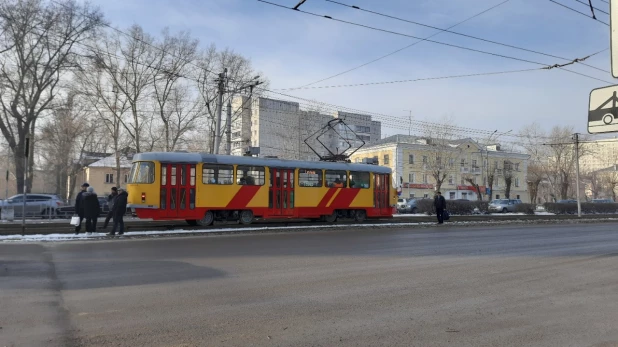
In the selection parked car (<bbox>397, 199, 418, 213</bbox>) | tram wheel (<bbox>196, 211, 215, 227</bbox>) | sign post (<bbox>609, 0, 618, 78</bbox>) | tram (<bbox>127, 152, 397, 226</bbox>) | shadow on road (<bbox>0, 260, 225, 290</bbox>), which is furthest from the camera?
parked car (<bbox>397, 199, 418, 213</bbox>)

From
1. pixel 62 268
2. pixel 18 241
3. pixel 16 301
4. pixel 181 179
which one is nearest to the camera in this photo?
pixel 16 301

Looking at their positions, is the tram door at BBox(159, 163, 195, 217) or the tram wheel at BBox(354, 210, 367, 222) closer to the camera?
the tram door at BBox(159, 163, 195, 217)

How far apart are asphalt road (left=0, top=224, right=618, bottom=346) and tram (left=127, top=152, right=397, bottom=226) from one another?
18.5 feet

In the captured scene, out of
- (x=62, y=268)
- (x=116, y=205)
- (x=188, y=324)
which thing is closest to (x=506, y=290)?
(x=188, y=324)

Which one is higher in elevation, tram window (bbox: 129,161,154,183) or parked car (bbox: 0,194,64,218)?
tram window (bbox: 129,161,154,183)

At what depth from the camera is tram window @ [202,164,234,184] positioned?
18828 mm

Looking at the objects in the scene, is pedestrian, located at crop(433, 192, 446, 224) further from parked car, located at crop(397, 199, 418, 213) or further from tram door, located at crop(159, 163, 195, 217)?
parked car, located at crop(397, 199, 418, 213)

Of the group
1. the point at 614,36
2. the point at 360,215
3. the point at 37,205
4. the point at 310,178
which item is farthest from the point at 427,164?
the point at 614,36

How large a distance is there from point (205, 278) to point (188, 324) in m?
2.93

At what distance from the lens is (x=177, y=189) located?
18.2 metres

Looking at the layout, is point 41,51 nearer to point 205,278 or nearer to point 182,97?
point 182,97

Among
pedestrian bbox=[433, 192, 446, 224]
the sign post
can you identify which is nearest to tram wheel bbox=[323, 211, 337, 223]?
pedestrian bbox=[433, 192, 446, 224]

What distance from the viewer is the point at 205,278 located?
8.26 meters

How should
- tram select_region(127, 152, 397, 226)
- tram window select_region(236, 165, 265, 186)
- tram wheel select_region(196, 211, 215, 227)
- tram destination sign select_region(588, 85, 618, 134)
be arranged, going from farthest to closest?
tram window select_region(236, 165, 265, 186) < tram wheel select_region(196, 211, 215, 227) < tram select_region(127, 152, 397, 226) < tram destination sign select_region(588, 85, 618, 134)
